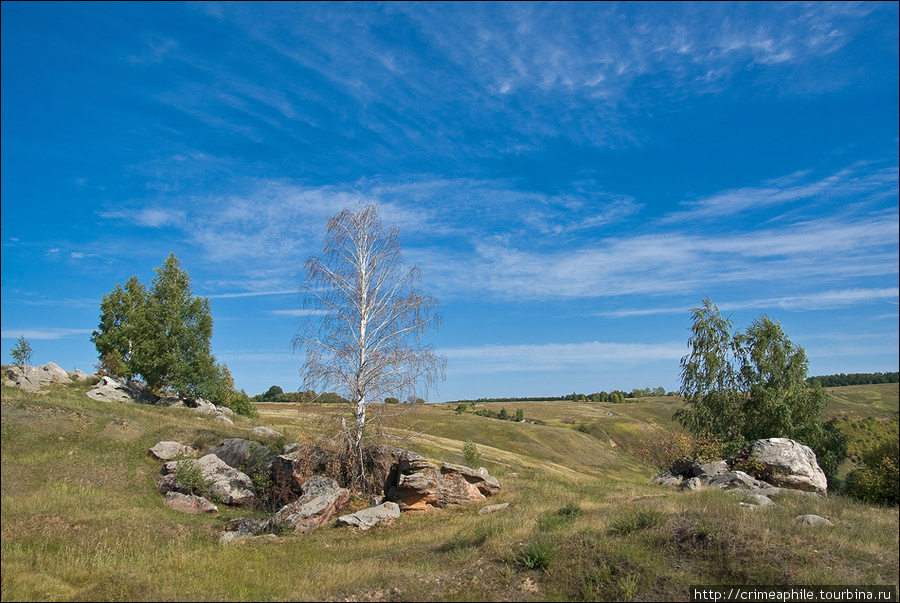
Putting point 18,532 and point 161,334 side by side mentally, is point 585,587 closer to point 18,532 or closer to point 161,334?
point 18,532

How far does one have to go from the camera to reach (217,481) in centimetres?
1925

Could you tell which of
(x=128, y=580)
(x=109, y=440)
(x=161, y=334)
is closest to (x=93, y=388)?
(x=161, y=334)

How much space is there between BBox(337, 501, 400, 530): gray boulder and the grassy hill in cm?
45

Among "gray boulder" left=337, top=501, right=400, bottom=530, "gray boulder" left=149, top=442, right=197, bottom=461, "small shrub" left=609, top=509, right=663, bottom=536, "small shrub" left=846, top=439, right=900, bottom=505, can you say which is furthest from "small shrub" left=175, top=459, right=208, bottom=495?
"small shrub" left=846, top=439, right=900, bottom=505

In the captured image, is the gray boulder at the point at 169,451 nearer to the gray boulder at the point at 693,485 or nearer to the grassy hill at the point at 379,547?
the grassy hill at the point at 379,547

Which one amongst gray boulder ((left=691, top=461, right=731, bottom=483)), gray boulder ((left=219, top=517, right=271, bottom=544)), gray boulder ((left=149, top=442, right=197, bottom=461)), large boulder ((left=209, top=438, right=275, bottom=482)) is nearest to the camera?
gray boulder ((left=219, top=517, right=271, bottom=544))

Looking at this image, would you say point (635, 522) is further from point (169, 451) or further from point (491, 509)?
point (169, 451)

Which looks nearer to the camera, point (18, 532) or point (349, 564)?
point (18, 532)

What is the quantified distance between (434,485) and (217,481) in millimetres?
8543

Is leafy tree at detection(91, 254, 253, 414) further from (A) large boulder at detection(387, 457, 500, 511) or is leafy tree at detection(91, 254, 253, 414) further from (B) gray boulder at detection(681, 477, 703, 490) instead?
(B) gray boulder at detection(681, 477, 703, 490)

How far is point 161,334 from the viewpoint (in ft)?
138

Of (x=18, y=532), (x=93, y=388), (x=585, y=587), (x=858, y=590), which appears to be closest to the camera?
(x=18, y=532)

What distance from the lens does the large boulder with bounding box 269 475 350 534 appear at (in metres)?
15.9

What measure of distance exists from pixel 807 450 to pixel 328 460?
69.6 feet
